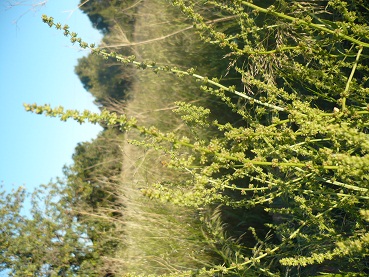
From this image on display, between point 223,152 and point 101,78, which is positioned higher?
point 101,78

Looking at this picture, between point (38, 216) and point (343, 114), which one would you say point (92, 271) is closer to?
point (38, 216)

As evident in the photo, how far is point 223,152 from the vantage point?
1714 mm

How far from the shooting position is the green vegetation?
1.87 metres

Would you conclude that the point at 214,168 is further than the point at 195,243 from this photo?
No

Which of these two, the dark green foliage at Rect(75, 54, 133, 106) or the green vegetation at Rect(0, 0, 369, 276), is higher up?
the dark green foliage at Rect(75, 54, 133, 106)

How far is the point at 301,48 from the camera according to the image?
6.89ft

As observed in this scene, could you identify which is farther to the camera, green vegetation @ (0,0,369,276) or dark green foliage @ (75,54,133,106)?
dark green foliage @ (75,54,133,106)

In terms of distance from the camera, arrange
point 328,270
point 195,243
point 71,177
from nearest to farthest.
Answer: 1. point 328,270
2. point 195,243
3. point 71,177

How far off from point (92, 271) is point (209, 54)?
4098 millimetres

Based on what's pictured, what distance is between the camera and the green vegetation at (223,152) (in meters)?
1.87

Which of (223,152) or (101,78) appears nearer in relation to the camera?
(223,152)

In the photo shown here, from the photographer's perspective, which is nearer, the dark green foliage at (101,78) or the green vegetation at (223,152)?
the green vegetation at (223,152)

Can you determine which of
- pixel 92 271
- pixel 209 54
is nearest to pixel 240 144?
pixel 209 54

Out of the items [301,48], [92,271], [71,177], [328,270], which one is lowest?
[328,270]
